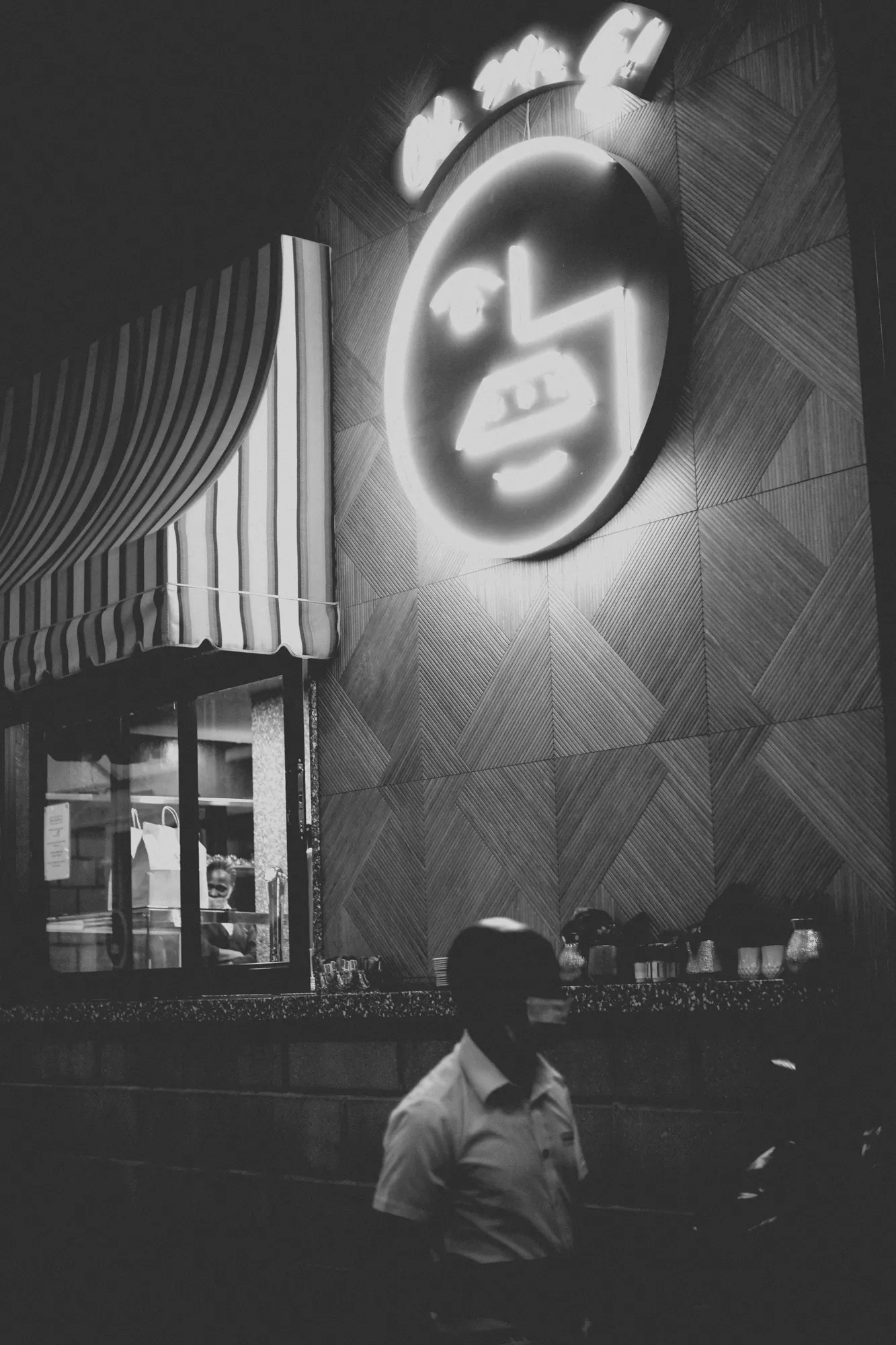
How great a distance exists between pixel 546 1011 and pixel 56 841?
672 cm

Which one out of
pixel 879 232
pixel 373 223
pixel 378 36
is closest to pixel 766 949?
pixel 879 232

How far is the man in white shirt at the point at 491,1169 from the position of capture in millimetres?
2793

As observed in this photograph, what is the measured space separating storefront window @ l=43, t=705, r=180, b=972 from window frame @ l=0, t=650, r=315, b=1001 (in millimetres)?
84

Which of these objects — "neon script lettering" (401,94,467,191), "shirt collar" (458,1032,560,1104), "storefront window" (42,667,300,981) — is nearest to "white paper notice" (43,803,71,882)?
"storefront window" (42,667,300,981)

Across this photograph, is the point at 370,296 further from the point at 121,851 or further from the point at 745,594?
the point at 121,851

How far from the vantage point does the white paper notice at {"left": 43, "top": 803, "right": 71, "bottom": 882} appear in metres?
9.01

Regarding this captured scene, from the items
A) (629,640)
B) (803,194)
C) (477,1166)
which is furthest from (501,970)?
(803,194)

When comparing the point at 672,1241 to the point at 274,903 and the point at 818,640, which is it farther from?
the point at 274,903

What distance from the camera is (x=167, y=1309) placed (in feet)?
Answer: 22.1

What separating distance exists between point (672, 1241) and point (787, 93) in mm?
4239

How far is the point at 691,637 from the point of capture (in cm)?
580

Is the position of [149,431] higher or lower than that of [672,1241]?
higher

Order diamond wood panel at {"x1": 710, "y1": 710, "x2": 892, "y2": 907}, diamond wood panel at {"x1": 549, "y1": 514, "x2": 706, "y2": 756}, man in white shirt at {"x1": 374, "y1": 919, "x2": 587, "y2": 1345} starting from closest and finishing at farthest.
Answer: man in white shirt at {"x1": 374, "y1": 919, "x2": 587, "y2": 1345}, diamond wood panel at {"x1": 710, "y1": 710, "x2": 892, "y2": 907}, diamond wood panel at {"x1": 549, "y1": 514, "x2": 706, "y2": 756}

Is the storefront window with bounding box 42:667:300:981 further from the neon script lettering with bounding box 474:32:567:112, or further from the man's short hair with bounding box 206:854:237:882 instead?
the neon script lettering with bounding box 474:32:567:112
